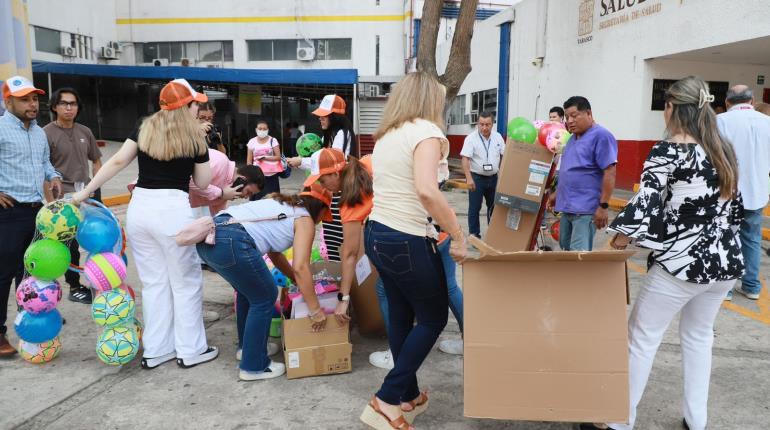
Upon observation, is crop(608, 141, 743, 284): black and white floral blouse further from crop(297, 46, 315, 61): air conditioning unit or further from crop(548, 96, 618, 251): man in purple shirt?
crop(297, 46, 315, 61): air conditioning unit

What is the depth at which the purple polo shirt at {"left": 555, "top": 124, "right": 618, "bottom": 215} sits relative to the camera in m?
4.32

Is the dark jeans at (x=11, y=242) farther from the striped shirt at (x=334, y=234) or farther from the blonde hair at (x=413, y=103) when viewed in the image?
the blonde hair at (x=413, y=103)

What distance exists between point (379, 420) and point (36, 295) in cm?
225

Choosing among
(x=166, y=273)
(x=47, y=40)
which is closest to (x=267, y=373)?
(x=166, y=273)

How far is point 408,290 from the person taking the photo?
2.64 meters

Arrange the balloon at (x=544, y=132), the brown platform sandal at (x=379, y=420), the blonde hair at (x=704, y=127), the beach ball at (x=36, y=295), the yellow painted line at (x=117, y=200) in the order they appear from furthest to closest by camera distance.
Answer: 1. the yellow painted line at (x=117, y=200)
2. the balloon at (x=544, y=132)
3. the beach ball at (x=36, y=295)
4. the brown platform sandal at (x=379, y=420)
5. the blonde hair at (x=704, y=127)

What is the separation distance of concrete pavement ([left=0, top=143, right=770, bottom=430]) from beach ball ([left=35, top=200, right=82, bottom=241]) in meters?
0.86

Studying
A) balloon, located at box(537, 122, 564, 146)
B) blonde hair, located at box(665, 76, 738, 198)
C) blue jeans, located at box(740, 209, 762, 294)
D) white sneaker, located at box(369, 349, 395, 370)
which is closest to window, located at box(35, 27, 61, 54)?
balloon, located at box(537, 122, 564, 146)

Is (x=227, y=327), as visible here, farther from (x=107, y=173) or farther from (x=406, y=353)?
(x=406, y=353)

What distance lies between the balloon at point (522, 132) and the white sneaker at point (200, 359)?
9.58 feet

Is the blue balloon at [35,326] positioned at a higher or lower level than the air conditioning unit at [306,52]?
lower

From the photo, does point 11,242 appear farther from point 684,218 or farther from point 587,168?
point 587,168

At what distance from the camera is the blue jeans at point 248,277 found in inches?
125

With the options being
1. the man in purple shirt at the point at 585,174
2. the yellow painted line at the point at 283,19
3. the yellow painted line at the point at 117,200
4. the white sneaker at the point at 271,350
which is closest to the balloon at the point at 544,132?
the man in purple shirt at the point at 585,174
